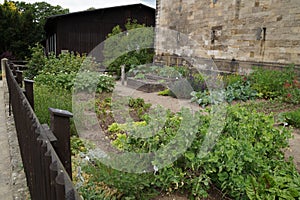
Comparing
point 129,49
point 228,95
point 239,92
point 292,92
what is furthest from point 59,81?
point 129,49

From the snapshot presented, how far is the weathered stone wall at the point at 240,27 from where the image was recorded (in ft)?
25.7

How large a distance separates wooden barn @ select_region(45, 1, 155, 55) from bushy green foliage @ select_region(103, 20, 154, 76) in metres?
3.23

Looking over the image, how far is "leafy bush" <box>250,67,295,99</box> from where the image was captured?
7005 millimetres

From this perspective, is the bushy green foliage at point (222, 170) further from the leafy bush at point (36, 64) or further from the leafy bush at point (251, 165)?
the leafy bush at point (36, 64)

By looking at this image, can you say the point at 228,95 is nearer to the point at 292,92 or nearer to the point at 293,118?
the point at 292,92

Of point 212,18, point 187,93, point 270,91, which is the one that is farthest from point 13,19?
point 270,91

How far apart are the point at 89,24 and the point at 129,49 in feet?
18.5

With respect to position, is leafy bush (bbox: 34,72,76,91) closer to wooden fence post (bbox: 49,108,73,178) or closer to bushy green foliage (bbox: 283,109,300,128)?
bushy green foliage (bbox: 283,109,300,128)

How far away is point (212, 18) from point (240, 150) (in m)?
9.57

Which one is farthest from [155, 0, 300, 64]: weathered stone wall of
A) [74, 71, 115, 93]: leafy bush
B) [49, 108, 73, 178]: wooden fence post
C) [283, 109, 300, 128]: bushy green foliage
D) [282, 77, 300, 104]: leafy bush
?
[49, 108, 73, 178]: wooden fence post

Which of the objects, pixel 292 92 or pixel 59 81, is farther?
pixel 59 81

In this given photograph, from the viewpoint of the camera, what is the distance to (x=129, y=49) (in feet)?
43.4

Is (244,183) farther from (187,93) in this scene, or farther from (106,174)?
(187,93)

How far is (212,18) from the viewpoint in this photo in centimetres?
1089
